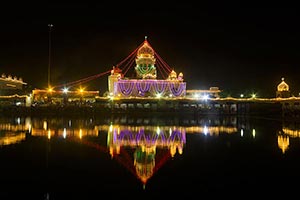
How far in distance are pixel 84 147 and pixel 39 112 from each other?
26.4 m

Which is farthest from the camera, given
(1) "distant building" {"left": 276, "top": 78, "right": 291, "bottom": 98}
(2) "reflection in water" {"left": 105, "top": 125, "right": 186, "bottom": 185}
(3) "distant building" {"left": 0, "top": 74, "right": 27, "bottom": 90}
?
(3) "distant building" {"left": 0, "top": 74, "right": 27, "bottom": 90}

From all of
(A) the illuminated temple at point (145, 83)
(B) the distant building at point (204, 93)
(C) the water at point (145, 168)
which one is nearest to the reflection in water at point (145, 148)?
(C) the water at point (145, 168)

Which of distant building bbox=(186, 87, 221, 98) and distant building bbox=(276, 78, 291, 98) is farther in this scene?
distant building bbox=(186, 87, 221, 98)

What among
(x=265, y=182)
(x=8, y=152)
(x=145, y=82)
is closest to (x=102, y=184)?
(x=265, y=182)

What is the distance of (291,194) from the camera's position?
7598mm

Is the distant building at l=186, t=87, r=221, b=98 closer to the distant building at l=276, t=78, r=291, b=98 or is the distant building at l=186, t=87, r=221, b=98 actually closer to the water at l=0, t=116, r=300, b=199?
the distant building at l=276, t=78, r=291, b=98

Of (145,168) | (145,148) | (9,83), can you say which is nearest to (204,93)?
(9,83)

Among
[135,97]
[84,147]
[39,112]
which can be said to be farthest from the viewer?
[135,97]

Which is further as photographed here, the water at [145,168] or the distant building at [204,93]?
the distant building at [204,93]

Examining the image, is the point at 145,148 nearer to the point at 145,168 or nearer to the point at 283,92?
the point at 145,168

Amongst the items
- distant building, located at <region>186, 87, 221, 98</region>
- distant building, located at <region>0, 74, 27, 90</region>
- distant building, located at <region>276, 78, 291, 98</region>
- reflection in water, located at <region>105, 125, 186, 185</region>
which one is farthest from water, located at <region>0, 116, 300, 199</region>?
distant building, located at <region>186, 87, 221, 98</region>

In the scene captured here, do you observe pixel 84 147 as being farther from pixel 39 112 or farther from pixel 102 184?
pixel 39 112

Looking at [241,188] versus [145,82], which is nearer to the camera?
[241,188]

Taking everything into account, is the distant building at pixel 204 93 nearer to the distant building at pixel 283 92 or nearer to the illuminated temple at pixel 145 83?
the illuminated temple at pixel 145 83
